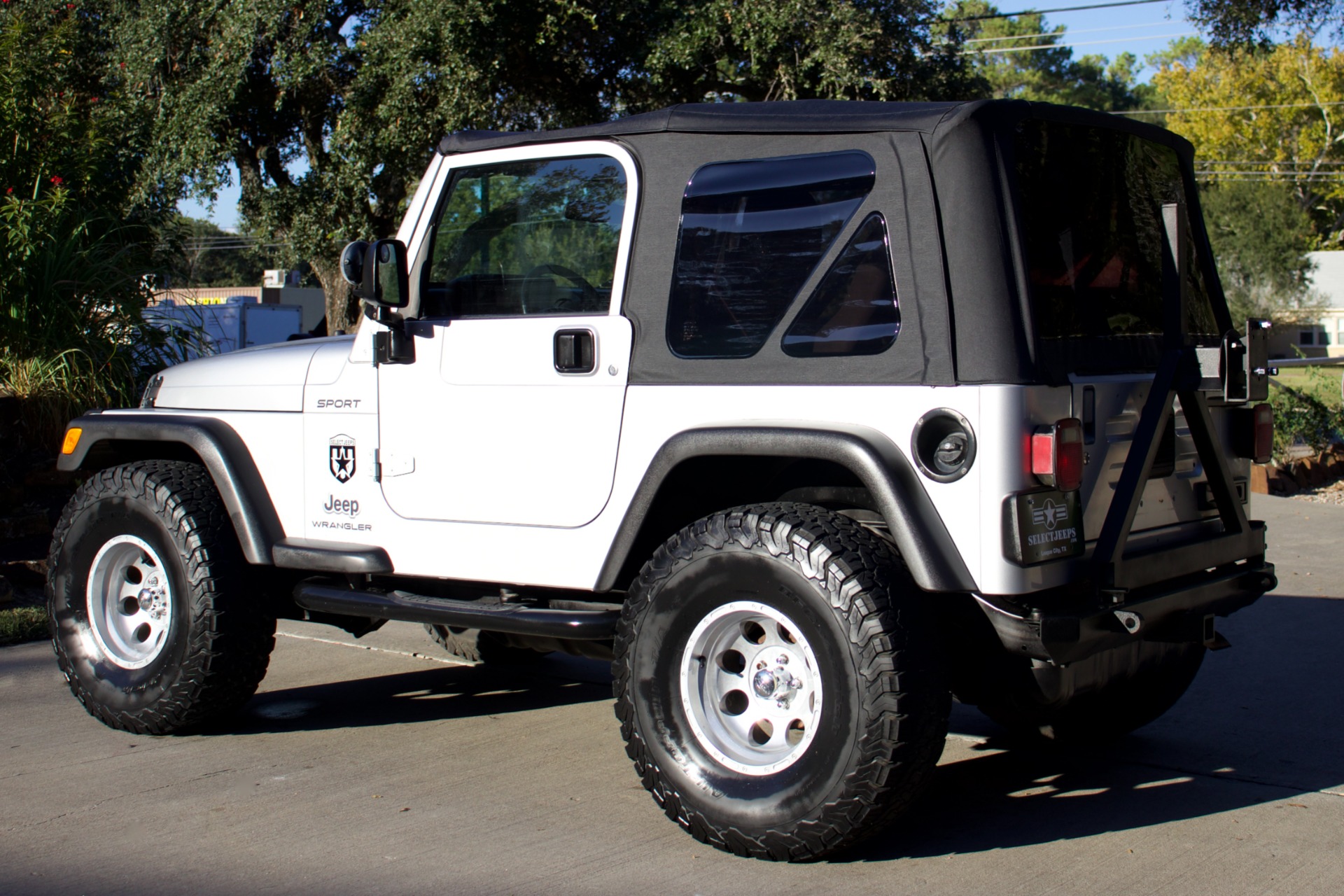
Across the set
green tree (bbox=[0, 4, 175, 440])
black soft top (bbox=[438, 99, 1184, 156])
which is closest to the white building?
green tree (bbox=[0, 4, 175, 440])

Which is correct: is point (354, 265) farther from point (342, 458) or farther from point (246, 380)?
point (246, 380)

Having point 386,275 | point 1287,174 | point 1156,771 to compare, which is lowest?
point 1156,771

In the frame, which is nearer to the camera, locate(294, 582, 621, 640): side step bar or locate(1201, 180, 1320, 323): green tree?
locate(294, 582, 621, 640): side step bar

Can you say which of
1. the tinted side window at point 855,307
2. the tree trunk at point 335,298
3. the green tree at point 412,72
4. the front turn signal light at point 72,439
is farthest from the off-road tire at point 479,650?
the tree trunk at point 335,298

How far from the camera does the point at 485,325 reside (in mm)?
4312

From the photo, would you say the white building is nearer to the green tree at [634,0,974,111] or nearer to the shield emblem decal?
the green tree at [634,0,974,111]

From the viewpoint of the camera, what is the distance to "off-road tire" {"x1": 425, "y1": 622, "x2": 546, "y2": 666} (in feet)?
19.1

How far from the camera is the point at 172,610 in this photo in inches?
191

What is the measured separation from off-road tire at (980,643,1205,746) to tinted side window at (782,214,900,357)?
1485 mm

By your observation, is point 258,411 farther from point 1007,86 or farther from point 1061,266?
point 1007,86

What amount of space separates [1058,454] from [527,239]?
6.38 ft

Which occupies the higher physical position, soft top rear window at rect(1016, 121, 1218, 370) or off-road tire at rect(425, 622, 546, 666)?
soft top rear window at rect(1016, 121, 1218, 370)

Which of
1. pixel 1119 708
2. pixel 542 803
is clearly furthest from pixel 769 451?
pixel 1119 708

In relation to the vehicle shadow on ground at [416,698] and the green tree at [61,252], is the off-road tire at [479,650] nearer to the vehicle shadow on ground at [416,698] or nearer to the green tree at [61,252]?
the vehicle shadow on ground at [416,698]
